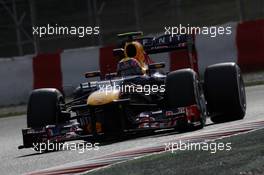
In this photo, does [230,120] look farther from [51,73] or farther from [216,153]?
[51,73]

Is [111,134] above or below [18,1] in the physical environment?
below

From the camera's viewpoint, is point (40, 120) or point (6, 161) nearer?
point (6, 161)

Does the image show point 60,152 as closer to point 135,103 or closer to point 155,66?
point 135,103

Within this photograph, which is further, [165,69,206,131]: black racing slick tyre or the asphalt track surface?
[165,69,206,131]: black racing slick tyre

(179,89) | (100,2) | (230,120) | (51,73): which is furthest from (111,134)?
(100,2)

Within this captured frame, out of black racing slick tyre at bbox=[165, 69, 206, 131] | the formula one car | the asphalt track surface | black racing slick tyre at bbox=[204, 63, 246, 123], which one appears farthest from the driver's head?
black racing slick tyre at bbox=[165, 69, 206, 131]

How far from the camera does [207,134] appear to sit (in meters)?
9.87

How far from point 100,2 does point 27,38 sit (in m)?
2.08

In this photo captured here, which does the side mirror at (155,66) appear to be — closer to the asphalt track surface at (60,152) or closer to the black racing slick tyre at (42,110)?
the asphalt track surface at (60,152)

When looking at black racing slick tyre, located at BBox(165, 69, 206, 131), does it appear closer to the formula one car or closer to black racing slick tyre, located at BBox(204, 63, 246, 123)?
the formula one car

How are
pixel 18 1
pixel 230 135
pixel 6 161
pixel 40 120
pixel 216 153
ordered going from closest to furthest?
1. pixel 216 153
2. pixel 230 135
3. pixel 6 161
4. pixel 40 120
5. pixel 18 1

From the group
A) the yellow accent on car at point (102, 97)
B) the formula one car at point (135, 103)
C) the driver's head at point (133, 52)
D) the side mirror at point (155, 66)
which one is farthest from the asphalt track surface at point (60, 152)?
the driver's head at point (133, 52)

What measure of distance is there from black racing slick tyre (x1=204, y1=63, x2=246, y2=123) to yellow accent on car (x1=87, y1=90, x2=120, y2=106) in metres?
1.37

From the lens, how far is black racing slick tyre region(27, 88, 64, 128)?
11547mm
